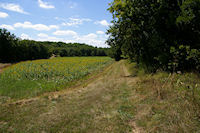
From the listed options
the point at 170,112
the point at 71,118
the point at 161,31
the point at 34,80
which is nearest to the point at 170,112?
the point at 170,112

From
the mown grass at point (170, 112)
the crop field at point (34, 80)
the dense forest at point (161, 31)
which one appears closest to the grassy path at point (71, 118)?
the mown grass at point (170, 112)

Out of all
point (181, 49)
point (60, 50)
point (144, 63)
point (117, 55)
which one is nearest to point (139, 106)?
point (181, 49)

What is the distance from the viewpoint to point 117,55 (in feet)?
139

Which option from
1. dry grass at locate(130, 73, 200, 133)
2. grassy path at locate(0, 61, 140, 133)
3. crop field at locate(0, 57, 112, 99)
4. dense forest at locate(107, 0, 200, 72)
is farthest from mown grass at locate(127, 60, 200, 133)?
crop field at locate(0, 57, 112, 99)

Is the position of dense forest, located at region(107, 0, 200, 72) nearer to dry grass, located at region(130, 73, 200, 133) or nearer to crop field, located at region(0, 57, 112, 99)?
dry grass, located at region(130, 73, 200, 133)

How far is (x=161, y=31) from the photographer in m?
9.97

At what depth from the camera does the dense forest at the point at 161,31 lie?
25.8 ft

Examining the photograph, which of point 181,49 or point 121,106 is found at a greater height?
point 181,49

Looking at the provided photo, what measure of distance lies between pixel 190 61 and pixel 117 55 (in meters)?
34.3

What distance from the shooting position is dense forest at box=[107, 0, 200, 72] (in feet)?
25.8

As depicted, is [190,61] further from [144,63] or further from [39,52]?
[39,52]

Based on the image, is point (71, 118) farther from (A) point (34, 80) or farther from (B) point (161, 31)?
(A) point (34, 80)

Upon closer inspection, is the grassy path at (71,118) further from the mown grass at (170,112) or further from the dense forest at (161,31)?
the dense forest at (161,31)

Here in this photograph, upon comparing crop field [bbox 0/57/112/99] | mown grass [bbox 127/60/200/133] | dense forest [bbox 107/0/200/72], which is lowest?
crop field [bbox 0/57/112/99]
